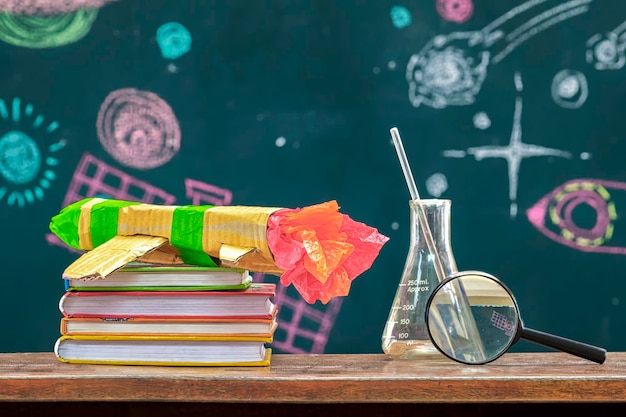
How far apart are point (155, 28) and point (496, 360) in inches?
38.4

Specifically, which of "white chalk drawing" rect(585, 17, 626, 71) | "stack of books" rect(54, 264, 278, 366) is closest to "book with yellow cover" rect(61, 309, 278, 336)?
"stack of books" rect(54, 264, 278, 366)

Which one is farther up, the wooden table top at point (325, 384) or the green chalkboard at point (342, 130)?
the green chalkboard at point (342, 130)

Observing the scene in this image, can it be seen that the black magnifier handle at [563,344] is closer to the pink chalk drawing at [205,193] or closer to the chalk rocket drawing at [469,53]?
the chalk rocket drawing at [469,53]

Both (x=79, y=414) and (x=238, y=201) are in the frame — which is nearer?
(x=79, y=414)

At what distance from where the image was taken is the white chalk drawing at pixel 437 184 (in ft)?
5.23

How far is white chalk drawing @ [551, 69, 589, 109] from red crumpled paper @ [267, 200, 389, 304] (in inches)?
24.4

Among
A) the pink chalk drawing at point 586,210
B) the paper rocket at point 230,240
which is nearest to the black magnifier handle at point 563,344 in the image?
the paper rocket at point 230,240

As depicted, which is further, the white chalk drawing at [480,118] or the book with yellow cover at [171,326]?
the white chalk drawing at [480,118]

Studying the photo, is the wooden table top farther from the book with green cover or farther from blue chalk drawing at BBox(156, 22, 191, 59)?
blue chalk drawing at BBox(156, 22, 191, 59)

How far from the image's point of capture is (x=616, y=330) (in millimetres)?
1582

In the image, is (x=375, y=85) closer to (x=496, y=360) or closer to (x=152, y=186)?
(x=152, y=186)

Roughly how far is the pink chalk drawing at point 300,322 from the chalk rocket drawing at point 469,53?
0.48 metres

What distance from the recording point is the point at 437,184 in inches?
62.8

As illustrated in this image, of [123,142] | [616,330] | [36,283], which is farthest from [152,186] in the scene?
[616,330]
